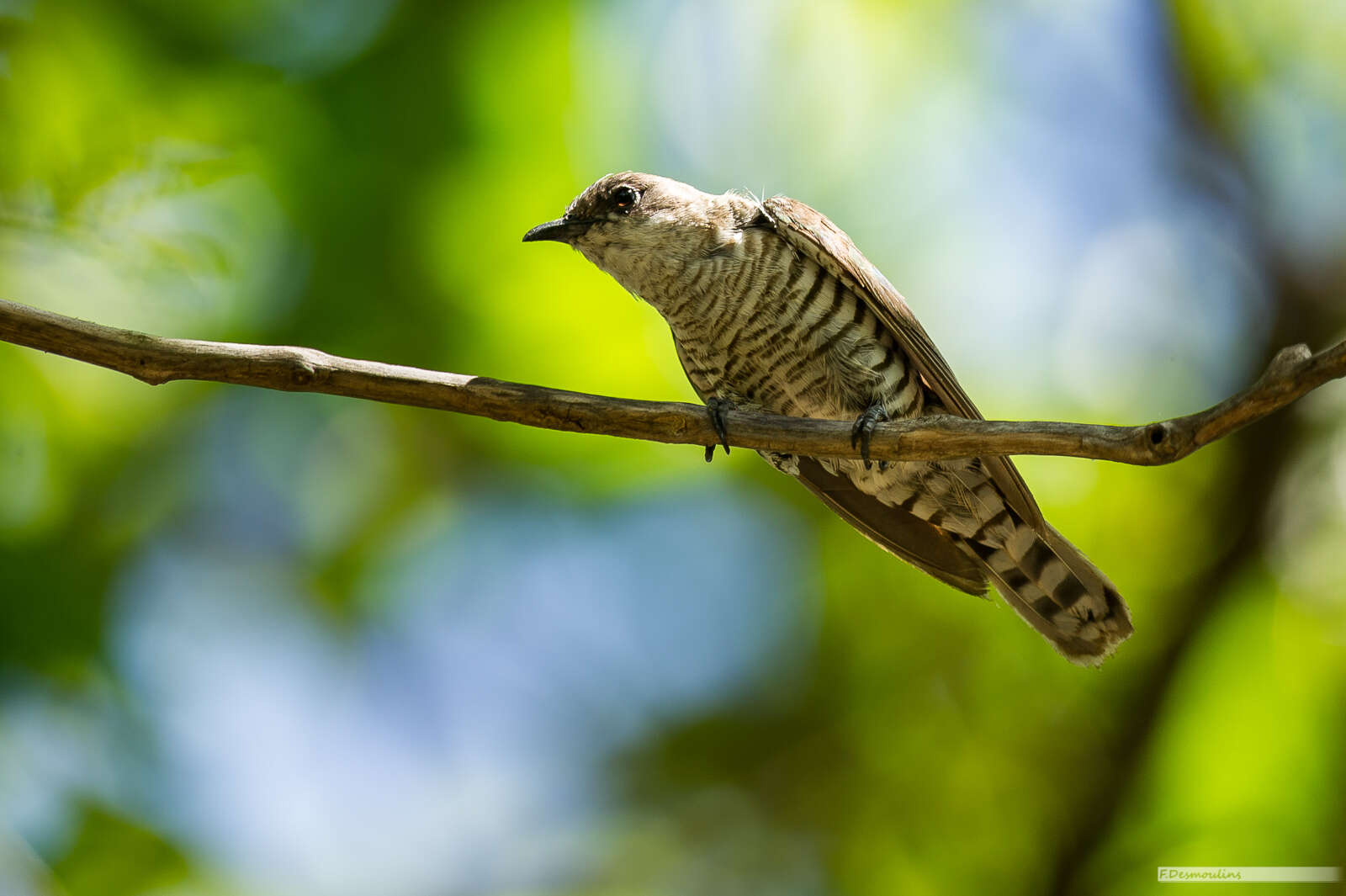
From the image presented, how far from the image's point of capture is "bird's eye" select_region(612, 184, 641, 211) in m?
3.32

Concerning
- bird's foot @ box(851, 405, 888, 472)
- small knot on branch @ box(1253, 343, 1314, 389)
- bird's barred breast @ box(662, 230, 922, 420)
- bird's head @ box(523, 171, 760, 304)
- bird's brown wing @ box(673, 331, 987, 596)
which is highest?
bird's head @ box(523, 171, 760, 304)

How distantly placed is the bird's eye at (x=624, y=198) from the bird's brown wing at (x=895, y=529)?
3.64 ft

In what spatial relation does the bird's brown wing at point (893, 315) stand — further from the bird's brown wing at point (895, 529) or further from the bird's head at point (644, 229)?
the bird's brown wing at point (895, 529)

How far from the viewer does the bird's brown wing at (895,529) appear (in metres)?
3.51

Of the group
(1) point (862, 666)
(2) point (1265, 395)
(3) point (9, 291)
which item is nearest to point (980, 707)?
(1) point (862, 666)

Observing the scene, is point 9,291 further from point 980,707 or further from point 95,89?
point 980,707

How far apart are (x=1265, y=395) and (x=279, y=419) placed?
510cm

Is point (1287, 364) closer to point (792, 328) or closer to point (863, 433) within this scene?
point (863, 433)

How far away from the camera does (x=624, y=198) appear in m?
3.33

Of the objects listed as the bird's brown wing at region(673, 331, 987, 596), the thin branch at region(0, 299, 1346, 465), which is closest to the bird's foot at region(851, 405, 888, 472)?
the thin branch at region(0, 299, 1346, 465)

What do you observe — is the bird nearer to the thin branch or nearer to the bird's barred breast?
the bird's barred breast

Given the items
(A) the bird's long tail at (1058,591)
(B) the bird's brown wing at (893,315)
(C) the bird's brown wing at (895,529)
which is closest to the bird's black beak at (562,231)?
(B) the bird's brown wing at (893,315)

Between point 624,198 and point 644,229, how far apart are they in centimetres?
14

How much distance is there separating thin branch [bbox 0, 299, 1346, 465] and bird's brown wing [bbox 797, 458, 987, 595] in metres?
0.88
